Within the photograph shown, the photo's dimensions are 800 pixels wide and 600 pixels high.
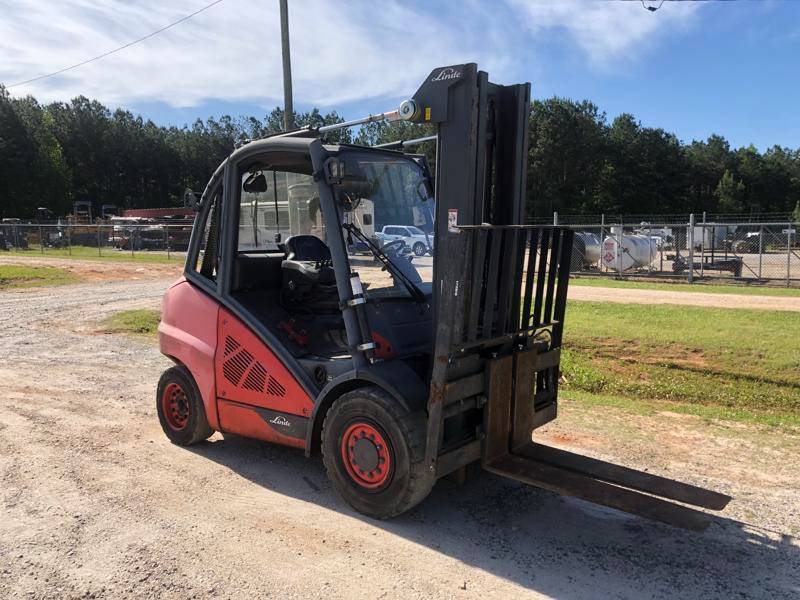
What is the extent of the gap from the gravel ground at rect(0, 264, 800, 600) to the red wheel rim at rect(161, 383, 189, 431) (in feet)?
0.80

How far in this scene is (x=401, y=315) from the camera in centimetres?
472

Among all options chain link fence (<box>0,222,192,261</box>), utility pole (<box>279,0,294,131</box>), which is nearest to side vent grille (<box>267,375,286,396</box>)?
utility pole (<box>279,0,294,131</box>)

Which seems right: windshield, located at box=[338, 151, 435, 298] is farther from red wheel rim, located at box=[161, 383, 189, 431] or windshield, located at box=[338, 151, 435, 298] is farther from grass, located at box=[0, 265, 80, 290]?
grass, located at box=[0, 265, 80, 290]

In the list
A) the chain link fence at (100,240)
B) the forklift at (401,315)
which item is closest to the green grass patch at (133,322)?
the forklift at (401,315)

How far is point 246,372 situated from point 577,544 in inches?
108

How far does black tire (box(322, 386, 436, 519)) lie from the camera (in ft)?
13.2

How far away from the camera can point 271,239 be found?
220 inches

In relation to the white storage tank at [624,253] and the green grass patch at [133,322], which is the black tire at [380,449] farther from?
the white storage tank at [624,253]

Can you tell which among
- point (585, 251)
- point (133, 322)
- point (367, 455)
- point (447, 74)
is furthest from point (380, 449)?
point (585, 251)

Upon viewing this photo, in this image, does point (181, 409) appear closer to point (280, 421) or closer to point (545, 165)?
point (280, 421)

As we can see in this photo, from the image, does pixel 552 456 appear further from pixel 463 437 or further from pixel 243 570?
pixel 243 570

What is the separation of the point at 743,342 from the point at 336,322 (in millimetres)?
7015

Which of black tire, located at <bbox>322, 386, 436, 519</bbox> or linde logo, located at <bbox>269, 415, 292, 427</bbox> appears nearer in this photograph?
black tire, located at <bbox>322, 386, 436, 519</bbox>

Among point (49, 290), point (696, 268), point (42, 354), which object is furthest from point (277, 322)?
point (696, 268)
